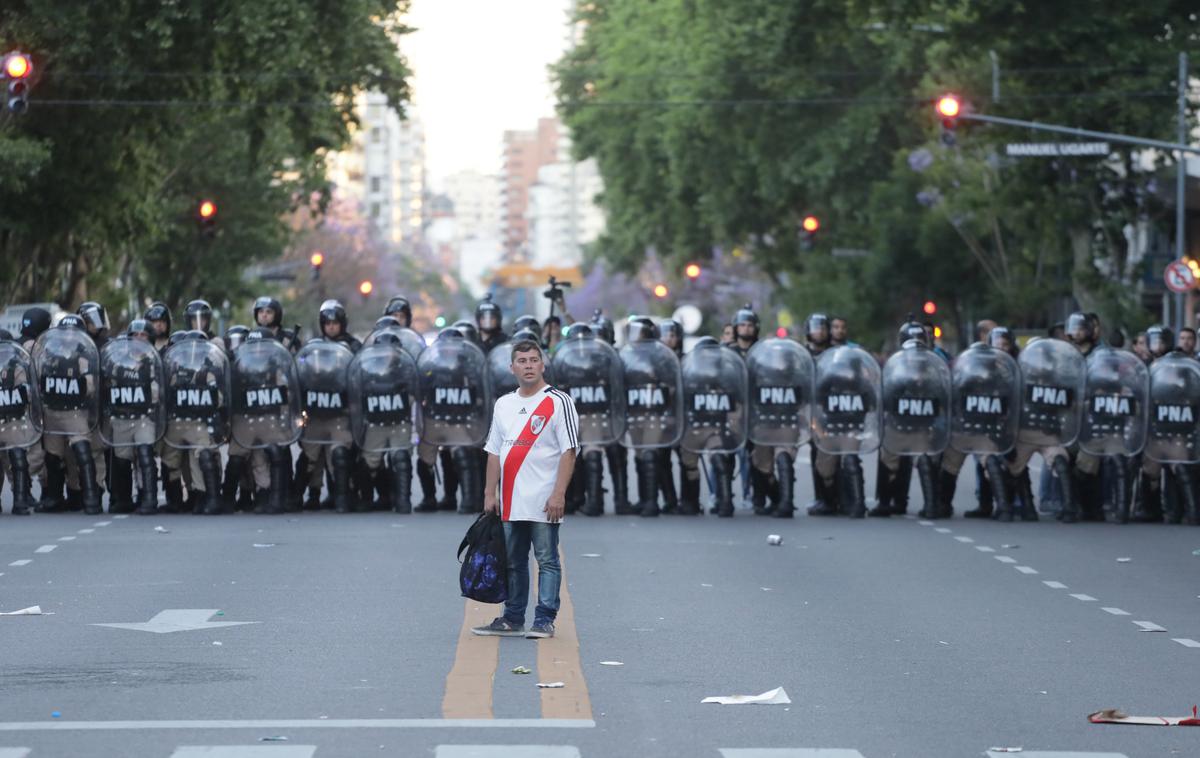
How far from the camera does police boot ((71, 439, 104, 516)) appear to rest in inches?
839

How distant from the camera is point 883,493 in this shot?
2214 centimetres

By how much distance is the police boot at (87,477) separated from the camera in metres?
21.3

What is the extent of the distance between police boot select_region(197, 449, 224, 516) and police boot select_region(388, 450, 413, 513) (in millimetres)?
1544

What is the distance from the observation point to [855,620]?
43.4 feet

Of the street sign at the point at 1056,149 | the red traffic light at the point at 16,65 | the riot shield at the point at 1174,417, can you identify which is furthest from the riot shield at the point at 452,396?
the street sign at the point at 1056,149

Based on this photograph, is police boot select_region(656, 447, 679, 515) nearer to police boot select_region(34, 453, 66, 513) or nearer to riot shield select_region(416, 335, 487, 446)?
riot shield select_region(416, 335, 487, 446)

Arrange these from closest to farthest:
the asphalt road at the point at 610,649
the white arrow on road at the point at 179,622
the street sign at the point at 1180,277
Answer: the asphalt road at the point at 610,649
the white arrow on road at the point at 179,622
the street sign at the point at 1180,277

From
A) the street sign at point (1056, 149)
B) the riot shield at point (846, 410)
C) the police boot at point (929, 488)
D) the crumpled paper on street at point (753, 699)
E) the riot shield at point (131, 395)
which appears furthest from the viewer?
the street sign at point (1056, 149)

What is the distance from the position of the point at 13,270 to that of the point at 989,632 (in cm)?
3076

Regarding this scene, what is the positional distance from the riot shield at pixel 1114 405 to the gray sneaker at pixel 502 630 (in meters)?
10.4

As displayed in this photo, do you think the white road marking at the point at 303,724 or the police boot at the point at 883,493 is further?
the police boot at the point at 883,493

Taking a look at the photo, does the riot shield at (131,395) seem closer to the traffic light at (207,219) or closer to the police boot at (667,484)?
the police boot at (667,484)

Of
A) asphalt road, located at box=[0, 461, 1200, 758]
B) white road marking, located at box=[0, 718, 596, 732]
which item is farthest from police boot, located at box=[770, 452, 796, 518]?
white road marking, located at box=[0, 718, 596, 732]

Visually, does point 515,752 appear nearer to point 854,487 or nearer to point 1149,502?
point 854,487
